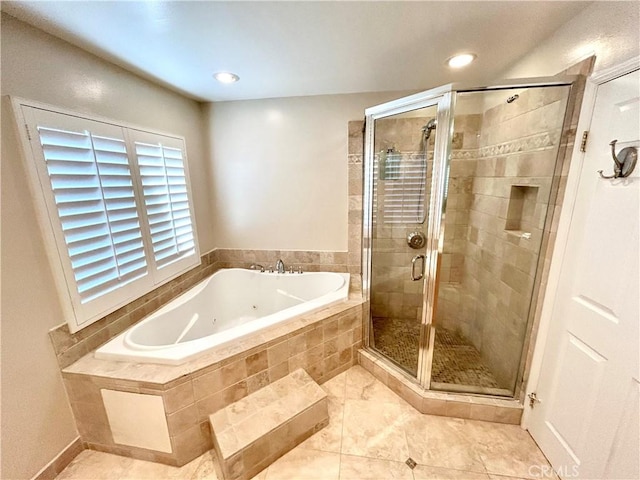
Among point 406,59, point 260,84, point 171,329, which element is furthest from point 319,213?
point 171,329

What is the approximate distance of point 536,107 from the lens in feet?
4.82


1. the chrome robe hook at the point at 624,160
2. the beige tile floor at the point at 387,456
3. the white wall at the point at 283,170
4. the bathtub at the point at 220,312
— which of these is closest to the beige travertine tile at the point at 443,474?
the beige tile floor at the point at 387,456

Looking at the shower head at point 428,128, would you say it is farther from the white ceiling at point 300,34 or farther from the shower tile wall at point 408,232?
the white ceiling at point 300,34

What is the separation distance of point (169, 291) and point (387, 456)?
1965 mm

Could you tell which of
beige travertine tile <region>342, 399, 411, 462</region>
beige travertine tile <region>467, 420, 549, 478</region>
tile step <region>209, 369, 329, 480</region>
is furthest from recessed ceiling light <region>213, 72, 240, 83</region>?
beige travertine tile <region>467, 420, 549, 478</region>

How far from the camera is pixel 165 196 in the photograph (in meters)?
2.00

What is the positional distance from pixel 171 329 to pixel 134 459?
2.50 ft

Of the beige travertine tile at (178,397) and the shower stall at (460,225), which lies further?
the shower stall at (460,225)

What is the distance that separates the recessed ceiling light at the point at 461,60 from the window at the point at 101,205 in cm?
220

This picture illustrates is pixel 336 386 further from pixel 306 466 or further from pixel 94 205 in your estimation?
pixel 94 205

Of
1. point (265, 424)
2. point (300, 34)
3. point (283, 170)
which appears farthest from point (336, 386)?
point (300, 34)

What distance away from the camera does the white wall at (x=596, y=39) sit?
947 millimetres

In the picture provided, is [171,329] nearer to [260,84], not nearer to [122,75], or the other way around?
[122,75]

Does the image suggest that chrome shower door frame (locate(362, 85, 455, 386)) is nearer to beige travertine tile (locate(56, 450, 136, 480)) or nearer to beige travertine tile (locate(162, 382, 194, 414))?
Result: beige travertine tile (locate(162, 382, 194, 414))
